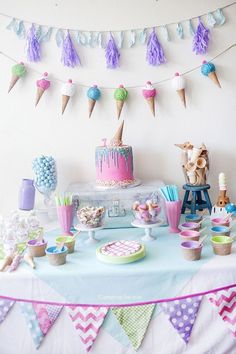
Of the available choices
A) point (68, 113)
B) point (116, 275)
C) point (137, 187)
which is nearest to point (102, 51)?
point (68, 113)

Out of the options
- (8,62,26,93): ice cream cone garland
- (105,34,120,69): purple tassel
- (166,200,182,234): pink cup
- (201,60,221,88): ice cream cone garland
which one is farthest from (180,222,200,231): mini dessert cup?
(8,62,26,93): ice cream cone garland

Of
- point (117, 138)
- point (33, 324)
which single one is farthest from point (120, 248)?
point (117, 138)

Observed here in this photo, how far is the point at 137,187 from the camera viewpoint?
1454mm

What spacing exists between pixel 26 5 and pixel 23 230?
950mm

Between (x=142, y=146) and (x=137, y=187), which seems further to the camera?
(x=142, y=146)

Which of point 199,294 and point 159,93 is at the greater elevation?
point 159,93

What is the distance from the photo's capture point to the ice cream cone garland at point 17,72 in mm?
1539

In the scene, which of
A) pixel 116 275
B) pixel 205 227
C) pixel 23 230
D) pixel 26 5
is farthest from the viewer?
pixel 26 5

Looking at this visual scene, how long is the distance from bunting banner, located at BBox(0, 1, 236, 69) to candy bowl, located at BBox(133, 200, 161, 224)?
0.64 m

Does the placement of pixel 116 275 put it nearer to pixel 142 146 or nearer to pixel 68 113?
pixel 142 146

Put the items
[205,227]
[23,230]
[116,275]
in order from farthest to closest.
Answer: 1. [205,227]
2. [23,230]
3. [116,275]

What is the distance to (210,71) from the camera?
155 cm

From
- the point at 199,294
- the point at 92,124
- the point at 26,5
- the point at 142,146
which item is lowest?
the point at 199,294

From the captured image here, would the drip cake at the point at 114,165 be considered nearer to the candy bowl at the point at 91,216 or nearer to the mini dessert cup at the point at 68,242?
the candy bowl at the point at 91,216
